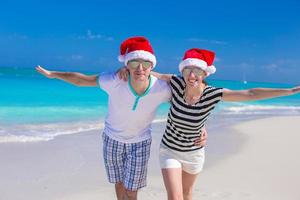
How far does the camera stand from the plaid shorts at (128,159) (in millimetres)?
4113

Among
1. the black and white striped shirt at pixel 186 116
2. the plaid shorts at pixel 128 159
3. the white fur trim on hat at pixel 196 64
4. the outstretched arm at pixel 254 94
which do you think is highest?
the white fur trim on hat at pixel 196 64

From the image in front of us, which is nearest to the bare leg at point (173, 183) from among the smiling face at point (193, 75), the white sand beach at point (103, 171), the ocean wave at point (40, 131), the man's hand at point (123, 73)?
the smiling face at point (193, 75)

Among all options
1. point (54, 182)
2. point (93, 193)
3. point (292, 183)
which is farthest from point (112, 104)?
point (292, 183)

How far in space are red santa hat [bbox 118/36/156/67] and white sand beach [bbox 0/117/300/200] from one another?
6.75ft

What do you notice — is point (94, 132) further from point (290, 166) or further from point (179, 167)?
point (179, 167)

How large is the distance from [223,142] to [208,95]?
5.72 metres

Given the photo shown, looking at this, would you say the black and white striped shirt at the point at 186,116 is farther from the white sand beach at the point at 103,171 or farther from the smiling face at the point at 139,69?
the white sand beach at the point at 103,171

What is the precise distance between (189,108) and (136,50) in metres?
0.73

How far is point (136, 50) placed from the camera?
398cm

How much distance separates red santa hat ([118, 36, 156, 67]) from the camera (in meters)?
3.95

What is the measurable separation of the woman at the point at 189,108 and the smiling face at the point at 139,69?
0.28 meters

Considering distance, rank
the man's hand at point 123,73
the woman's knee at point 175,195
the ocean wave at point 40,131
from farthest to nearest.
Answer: the ocean wave at point 40,131
the man's hand at point 123,73
the woman's knee at point 175,195

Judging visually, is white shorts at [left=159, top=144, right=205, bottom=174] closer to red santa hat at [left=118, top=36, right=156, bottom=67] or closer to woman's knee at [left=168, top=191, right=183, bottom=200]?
woman's knee at [left=168, top=191, right=183, bottom=200]

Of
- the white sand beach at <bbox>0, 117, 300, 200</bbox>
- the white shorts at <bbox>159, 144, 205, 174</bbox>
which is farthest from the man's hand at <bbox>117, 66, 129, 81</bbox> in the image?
the white sand beach at <bbox>0, 117, 300, 200</bbox>
